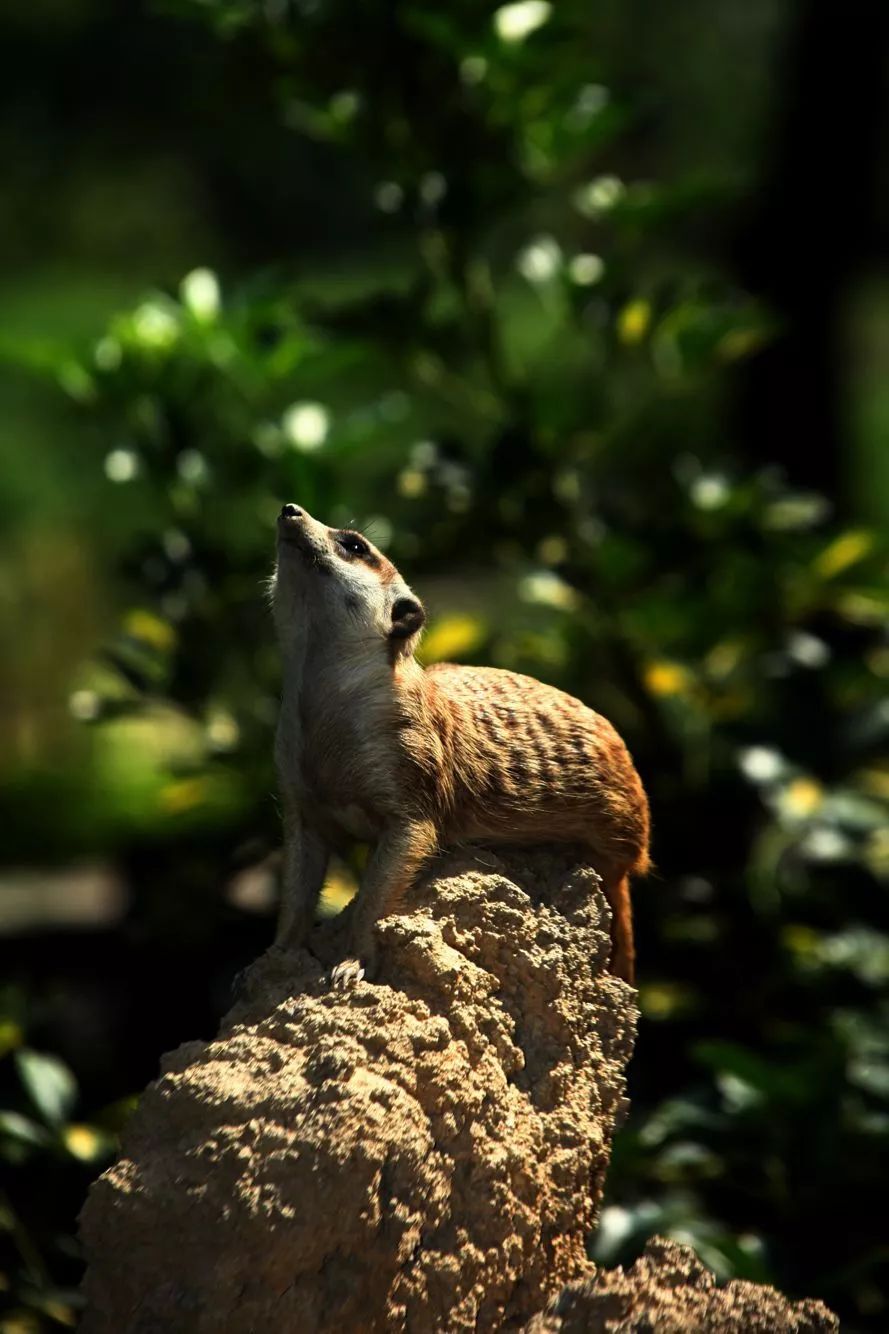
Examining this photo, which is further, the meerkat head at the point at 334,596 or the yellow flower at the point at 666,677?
the yellow flower at the point at 666,677

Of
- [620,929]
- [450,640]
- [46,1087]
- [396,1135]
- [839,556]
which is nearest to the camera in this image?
[396,1135]

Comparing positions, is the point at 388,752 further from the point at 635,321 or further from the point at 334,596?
the point at 635,321

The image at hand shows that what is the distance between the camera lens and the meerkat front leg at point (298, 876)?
6.79 feet

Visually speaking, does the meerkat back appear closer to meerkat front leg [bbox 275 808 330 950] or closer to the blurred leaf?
meerkat front leg [bbox 275 808 330 950]

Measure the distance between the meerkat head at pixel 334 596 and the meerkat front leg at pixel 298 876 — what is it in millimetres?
239

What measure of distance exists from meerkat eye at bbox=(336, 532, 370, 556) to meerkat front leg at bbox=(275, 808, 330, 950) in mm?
320

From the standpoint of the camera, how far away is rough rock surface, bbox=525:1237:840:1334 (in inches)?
74.2

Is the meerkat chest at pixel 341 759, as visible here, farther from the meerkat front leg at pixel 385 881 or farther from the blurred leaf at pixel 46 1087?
the blurred leaf at pixel 46 1087

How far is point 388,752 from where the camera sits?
6.42 feet

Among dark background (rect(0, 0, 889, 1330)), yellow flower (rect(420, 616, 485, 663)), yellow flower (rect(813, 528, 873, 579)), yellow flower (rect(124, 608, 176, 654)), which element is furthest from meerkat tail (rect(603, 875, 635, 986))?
yellow flower (rect(813, 528, 873, 579))

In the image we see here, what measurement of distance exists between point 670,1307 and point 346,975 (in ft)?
1.68

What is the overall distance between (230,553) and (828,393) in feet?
10.2

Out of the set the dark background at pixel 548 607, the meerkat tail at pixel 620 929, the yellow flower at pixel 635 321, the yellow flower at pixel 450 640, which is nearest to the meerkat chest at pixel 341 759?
the meerkat tail at pixel 620 929

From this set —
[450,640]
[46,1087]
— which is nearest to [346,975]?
[46,1087]
